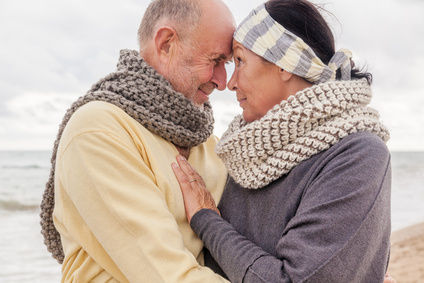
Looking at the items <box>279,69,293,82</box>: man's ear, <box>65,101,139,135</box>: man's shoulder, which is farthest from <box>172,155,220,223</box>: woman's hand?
<box>279,69,293,82</box>: man's ear

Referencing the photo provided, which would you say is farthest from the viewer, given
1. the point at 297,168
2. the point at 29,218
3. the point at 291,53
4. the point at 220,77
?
the point at 29,218

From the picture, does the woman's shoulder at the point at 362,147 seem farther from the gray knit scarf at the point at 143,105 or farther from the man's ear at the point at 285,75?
the gray knit scarf at the point at 143,105

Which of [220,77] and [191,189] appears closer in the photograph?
[191,189]

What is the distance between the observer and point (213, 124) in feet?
7.54

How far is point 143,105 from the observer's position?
6.17ft

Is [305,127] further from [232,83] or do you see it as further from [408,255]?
[408,255]

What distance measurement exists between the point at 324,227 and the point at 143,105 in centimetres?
86

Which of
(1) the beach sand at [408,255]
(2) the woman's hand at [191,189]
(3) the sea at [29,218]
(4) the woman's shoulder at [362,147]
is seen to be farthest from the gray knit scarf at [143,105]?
(1) the beach sand at [408,255]

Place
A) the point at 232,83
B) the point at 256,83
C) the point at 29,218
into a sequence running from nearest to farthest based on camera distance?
the point at 256,83, the point at 232,83, the point at 29,218

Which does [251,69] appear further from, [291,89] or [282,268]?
[282,268]

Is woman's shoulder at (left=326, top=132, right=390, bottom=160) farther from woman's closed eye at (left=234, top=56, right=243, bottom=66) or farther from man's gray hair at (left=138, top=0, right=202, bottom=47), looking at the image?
man's gray hair at (left=138, top=0, right=202, bottom=47)

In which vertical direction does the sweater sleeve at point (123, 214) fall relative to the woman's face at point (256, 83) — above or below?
below

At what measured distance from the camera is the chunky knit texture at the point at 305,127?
5.30 ft

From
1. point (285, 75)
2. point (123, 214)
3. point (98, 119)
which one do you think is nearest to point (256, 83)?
point (285, 75)
